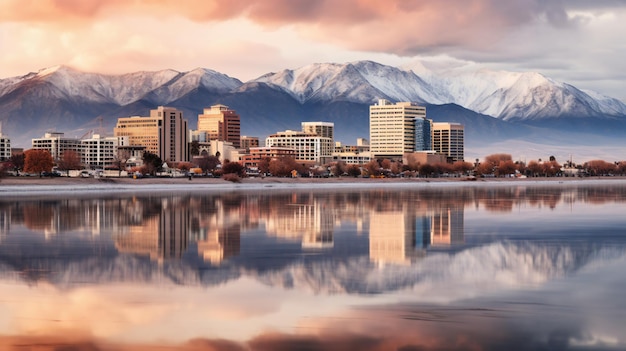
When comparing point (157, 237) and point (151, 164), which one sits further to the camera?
point (151, 164)

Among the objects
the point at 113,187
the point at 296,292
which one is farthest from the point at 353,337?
the point at 113,187

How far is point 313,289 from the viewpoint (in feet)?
66.2

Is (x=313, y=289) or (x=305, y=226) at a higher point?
(x=305, y=226)

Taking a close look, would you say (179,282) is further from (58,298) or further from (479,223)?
(479,223)

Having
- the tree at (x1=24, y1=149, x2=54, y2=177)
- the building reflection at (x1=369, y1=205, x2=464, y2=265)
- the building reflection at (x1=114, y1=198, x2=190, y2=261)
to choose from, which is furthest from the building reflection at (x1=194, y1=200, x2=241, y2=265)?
the tree at (x1=24, y1=149, x2=54, y2=177)

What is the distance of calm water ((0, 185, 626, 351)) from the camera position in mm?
15273

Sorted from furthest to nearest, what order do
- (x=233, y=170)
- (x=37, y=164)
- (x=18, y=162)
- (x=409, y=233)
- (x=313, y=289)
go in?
(x=18, y=162), (x=233, y=170), (x=37, y=164), (x=409, y=233), (x=313, y=289)

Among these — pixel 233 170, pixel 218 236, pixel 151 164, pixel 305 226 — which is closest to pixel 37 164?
pixel 151 164

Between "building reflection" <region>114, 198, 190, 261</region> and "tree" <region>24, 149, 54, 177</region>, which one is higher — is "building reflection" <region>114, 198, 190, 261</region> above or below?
below

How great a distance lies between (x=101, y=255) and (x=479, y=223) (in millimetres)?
21852

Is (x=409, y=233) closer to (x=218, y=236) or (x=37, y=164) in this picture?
(x=218, y=236)

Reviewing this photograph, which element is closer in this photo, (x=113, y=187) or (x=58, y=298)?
(x=58, y=298)

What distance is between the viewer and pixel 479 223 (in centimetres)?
4150

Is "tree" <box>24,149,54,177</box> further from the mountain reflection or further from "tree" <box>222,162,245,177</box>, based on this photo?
the mountain reflection
